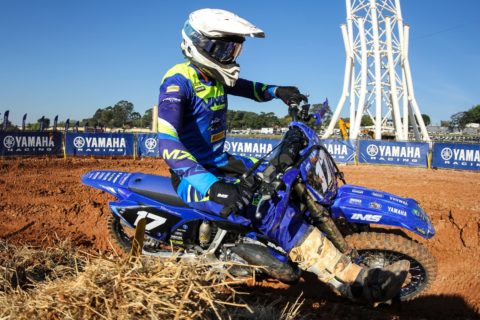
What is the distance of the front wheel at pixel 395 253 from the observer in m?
3.22

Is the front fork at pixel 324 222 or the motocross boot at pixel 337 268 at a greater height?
the front fork at pixel 324 222

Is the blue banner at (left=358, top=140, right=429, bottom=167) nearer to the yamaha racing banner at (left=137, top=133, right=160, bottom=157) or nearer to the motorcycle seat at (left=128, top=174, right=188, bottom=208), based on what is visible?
the yamaha racing banner at (left=137, top=133, right=160, bottom=157)

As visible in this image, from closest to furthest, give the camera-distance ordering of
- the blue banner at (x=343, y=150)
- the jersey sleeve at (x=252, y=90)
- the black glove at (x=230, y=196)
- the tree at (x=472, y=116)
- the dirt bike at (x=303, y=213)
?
1. the black glove at (x=230, y=196)
2. the dirt bike at (x=303, y=213)
3. the jersey sleeve at (x=252, y=90)
4. the blue banner at (x=343, y=150)
5. the tree at (x=472, y=116)

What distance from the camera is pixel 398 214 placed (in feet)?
10.7

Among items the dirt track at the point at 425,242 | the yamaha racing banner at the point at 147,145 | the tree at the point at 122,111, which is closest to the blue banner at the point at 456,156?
the dirt track at the point at 425,242

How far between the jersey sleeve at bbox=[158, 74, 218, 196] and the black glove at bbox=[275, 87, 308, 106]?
40.0 inches

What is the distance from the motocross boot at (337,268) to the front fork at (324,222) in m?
0.09

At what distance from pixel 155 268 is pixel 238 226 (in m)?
1.52

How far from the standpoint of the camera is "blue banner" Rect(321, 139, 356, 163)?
18609 millimetres

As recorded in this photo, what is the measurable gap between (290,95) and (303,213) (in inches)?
41.9

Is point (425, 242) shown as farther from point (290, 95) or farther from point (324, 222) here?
point (290, 95)

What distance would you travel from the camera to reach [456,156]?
53.7 feet

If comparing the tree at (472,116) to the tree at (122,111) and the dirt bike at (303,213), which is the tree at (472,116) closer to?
the tree at (122,111)

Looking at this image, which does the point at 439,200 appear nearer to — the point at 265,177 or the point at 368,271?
the point at 368,271
